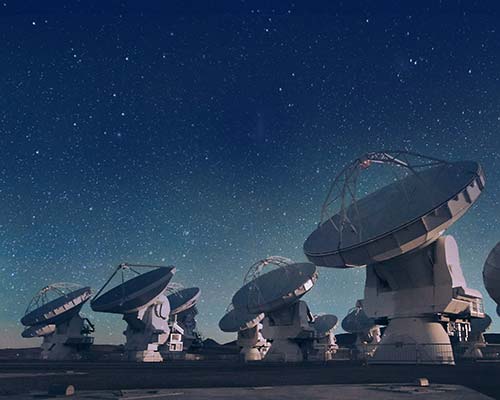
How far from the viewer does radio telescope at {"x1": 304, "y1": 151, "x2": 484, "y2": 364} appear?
3447 cm

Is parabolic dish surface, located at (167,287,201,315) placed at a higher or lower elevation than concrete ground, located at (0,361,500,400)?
higher

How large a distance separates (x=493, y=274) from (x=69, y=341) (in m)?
54.7

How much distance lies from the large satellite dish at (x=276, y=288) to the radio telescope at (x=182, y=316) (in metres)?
16.4

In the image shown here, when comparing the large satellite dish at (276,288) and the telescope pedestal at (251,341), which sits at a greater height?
the large satellite dish at (276,288)

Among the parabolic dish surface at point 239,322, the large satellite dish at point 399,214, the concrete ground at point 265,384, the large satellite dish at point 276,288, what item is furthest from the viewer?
the parabolic dish surface at point 239,322

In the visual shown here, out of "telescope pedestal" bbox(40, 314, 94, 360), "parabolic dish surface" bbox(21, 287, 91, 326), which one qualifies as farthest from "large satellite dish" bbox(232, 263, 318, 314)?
"telescope pedestal" bbox(40, 314, 94, 360)

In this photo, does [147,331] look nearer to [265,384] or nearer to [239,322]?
[239,322]

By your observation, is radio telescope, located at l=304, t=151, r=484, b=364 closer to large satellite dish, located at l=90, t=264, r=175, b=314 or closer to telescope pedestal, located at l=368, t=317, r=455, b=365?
telescope pedestal, located at l=368, t=317, r=455, b=365

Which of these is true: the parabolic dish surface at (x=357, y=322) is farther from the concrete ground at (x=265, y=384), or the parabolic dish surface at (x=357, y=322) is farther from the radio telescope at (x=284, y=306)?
the concrete ground at (x=265, y=384)

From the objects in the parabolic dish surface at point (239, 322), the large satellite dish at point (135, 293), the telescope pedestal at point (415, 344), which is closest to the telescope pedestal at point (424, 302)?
the telescope pedestal at point (415, 344)

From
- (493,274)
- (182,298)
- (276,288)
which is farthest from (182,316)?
(493,274)

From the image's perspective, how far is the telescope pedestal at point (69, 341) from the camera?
74.1 metres

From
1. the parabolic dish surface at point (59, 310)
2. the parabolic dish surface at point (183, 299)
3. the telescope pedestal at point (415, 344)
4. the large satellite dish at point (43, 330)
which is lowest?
the telescope pedestal at point (415, 344)

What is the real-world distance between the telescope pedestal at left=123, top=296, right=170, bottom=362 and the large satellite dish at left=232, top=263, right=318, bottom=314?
915cm
